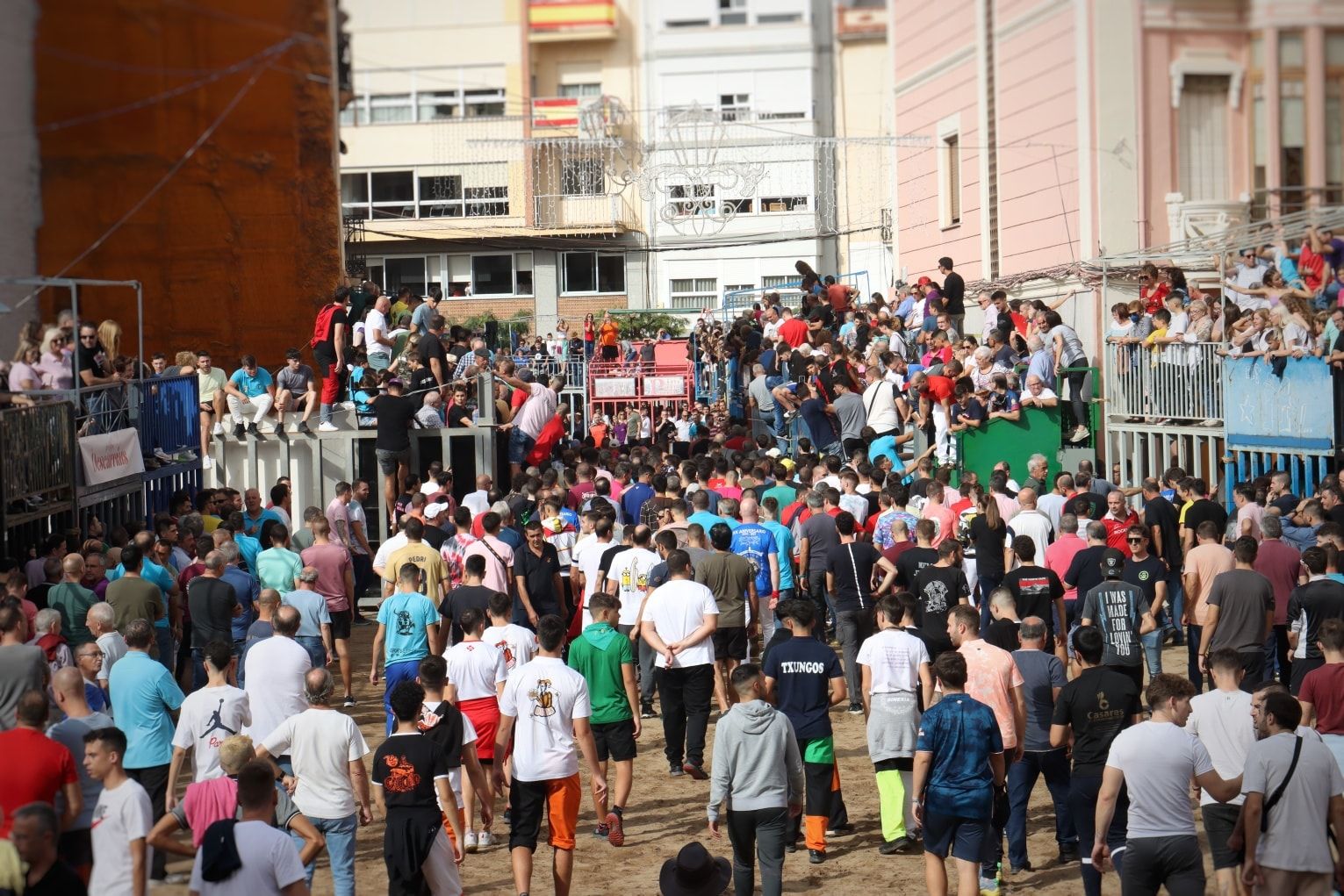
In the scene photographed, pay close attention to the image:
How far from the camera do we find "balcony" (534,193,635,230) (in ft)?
124

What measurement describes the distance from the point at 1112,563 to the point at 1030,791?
2.52m

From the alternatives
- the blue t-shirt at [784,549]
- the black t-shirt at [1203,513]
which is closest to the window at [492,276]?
the blue t-shirt at [784,549]

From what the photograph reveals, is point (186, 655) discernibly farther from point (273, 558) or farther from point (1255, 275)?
point (1255, 275)

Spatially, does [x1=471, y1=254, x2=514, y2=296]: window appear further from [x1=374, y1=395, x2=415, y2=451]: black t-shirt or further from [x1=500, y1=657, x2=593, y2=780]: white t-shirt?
[x1=500, y1=657, x2=593, y2=780]: white t-shirt

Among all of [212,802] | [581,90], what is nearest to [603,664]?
[212,802]

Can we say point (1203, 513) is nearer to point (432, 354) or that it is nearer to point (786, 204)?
point (432, 354)

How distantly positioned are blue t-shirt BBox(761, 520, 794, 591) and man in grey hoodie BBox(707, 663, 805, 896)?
4895 mm

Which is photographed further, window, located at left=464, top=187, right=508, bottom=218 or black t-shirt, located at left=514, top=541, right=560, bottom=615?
window, located at left=464, top=187, right=508, bottom=218

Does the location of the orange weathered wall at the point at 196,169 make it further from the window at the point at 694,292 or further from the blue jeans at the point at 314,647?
the window at the point at 694,292

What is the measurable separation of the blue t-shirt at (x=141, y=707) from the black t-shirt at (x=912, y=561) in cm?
536

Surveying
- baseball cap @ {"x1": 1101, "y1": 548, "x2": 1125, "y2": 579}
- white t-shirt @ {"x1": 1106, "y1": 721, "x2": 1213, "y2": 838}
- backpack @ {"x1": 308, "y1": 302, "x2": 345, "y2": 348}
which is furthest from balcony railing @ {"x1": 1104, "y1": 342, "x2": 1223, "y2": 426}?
white t-shirt @ {"x1": 1106, "y1": 721, "x2": 1213, "y2": 838}

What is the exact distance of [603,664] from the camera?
931 cm

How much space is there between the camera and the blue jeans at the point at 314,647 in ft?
36.3

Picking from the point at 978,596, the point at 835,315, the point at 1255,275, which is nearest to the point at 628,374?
the point at 835,315
